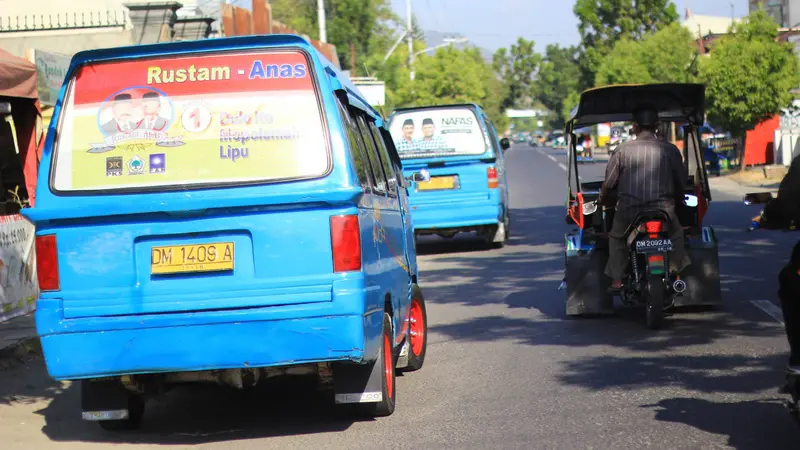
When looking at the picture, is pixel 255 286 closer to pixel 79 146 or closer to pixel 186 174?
pixel 186 174

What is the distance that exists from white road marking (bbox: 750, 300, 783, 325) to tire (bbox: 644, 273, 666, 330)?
102 cm

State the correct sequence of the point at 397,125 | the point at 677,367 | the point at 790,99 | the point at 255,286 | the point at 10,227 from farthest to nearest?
the point at 790,99, the point at 397,125, the point at 10,227, the point at 677,367, the point at 255,286

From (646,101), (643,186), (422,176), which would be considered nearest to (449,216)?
(646,101)

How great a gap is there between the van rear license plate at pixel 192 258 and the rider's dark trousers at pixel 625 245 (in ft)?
15.0

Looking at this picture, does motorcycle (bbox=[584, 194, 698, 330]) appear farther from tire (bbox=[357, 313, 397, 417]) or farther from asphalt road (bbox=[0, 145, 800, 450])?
tire (bbox=[357, 313, 397, 417])

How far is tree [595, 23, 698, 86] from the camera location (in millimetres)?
69438

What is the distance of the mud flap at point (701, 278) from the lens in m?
10.1

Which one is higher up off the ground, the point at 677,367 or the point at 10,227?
the point at 10,227

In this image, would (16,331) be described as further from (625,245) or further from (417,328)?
(625,245)

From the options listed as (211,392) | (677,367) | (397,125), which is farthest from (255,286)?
(397,125)

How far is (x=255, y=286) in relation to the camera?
6.01m

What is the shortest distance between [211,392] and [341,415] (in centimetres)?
152

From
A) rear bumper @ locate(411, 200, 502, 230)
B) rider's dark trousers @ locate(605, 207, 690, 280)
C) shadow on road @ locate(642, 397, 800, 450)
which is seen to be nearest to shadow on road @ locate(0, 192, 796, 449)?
shadow on road @ locate(642, 397, 800, 450)

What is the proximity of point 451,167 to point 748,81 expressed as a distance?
27988 mm
